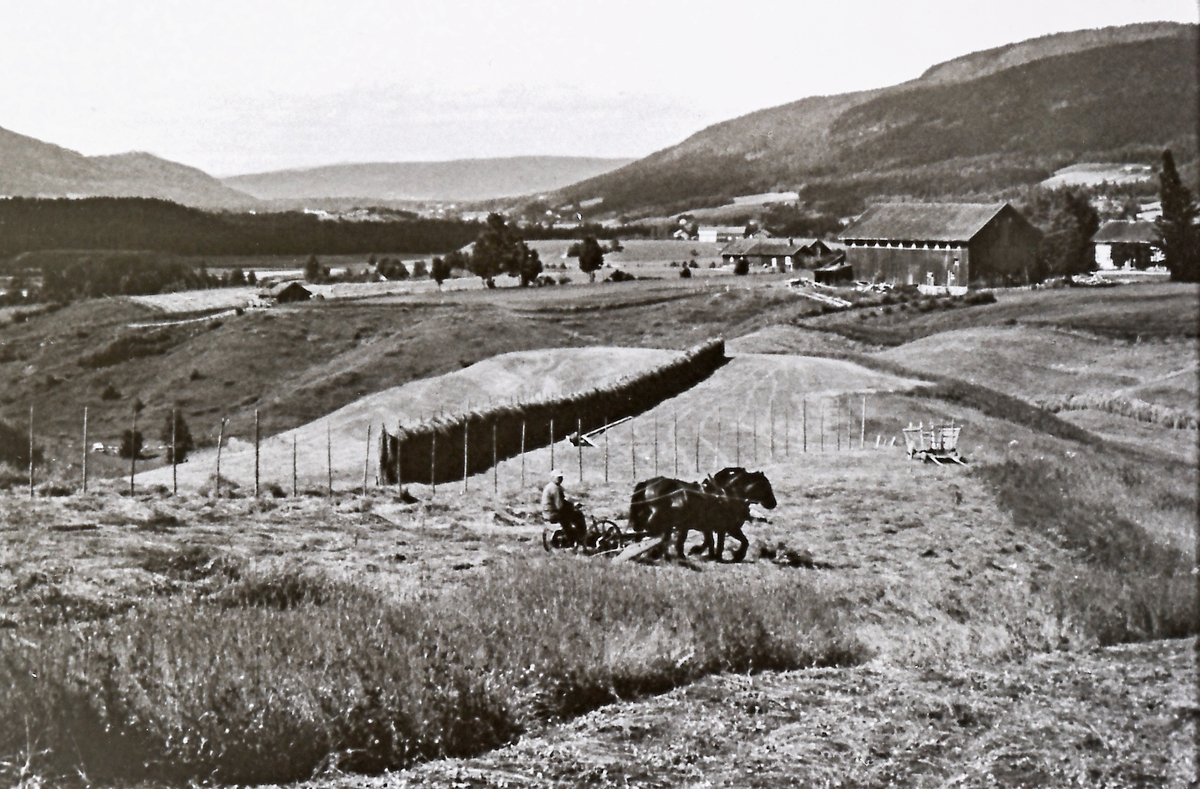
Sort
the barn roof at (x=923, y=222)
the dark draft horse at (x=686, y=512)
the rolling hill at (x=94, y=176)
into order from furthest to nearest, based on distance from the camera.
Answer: the barn roof at (x=923, y=222)
the rolling hill at (x=94, y=176)
the dark draft horse at (x=686, y=512)

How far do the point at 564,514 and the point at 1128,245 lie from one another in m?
23.4

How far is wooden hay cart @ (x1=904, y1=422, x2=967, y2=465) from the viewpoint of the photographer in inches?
→ 827

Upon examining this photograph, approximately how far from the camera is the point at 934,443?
22.2 metres

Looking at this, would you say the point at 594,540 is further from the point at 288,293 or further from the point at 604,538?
the point at 288,293

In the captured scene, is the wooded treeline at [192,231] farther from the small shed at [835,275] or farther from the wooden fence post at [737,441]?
the small shed at [835,275]

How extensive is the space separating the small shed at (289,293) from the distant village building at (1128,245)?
66.5ft

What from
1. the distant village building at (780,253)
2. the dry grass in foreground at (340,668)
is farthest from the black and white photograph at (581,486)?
the distant village building at (780,253)

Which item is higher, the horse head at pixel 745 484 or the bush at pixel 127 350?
the bush at pixel 127 350

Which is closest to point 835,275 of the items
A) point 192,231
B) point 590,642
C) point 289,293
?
point 289,293

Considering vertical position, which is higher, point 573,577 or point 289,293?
point 289,293

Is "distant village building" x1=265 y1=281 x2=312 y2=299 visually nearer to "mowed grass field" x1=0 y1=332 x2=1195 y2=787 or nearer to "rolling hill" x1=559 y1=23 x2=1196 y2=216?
"mowed grass field" x1=0 y1=332 x2=1195 y2=787

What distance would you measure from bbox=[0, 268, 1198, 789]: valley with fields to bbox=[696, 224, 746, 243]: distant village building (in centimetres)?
3896

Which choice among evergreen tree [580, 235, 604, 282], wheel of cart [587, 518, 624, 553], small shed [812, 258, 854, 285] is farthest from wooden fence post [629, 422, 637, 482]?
small shed [812, 258, 854, 285]

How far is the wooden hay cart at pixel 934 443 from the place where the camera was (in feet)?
68.9
